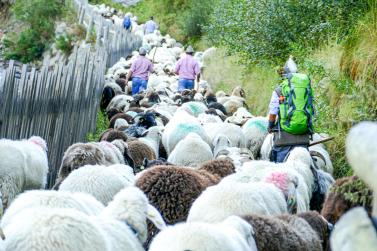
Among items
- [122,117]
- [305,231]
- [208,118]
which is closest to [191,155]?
[305,231]

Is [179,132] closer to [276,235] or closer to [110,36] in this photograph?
[276,235]

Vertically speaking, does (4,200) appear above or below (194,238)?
below

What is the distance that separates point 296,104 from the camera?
11984mm

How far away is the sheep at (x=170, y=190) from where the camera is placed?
7.78 m

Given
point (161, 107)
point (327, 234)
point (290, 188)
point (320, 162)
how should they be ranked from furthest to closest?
point (161, 107), point (320, 162), point (290, 188), point (327, 234)

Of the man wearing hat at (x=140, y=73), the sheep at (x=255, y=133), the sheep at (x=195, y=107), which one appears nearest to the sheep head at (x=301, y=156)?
the sheep at (x=255, y=133)

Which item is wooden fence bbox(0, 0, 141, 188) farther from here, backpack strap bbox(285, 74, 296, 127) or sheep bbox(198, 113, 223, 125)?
backpack strap bbox(285, 74, 296, 127)

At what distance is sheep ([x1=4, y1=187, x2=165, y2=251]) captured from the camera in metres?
5.09

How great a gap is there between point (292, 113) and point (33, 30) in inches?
1332

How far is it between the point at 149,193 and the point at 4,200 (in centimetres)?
222

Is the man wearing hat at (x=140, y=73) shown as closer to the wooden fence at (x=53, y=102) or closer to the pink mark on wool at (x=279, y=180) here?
the wooden fence at (x=53, y=102)

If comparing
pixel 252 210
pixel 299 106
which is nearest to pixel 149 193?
pixel 252 210

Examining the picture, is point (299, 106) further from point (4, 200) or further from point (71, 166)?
point (4, 200)

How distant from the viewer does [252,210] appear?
289 inches
